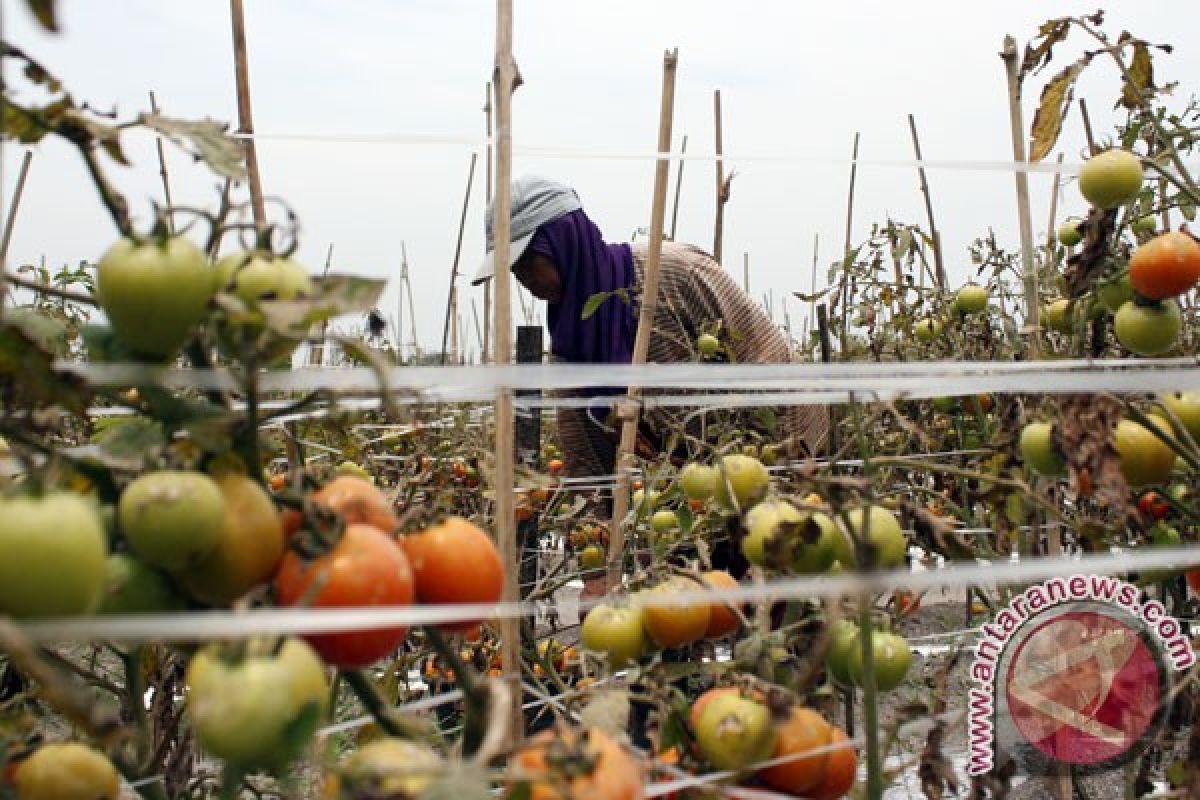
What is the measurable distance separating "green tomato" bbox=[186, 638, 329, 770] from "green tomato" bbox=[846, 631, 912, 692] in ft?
1.81

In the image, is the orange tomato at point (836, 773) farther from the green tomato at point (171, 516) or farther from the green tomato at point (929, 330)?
the green tomato at point (929, 330)

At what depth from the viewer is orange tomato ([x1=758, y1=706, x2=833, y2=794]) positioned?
0.86 meters

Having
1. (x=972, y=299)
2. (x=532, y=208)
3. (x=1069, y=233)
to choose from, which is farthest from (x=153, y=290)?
(x=532, y=208)

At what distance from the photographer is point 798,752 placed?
0.86m

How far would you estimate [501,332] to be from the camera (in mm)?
1191

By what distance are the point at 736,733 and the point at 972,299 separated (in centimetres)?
169

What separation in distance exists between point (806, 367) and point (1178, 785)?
50 cm

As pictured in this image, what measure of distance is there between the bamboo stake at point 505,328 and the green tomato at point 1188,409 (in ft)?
A: 2.11

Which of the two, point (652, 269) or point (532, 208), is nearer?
point (652, 269)

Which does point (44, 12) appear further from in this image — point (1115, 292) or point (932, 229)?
point (932, 229)

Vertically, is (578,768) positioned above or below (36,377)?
below

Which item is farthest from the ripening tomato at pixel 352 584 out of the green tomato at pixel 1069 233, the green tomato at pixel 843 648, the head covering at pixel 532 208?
the head covering at pixel 532 208

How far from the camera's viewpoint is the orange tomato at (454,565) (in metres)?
0.74

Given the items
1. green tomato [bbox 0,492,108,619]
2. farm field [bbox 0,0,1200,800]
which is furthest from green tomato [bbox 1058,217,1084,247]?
green tomato [bbox 0,492,108,619]
